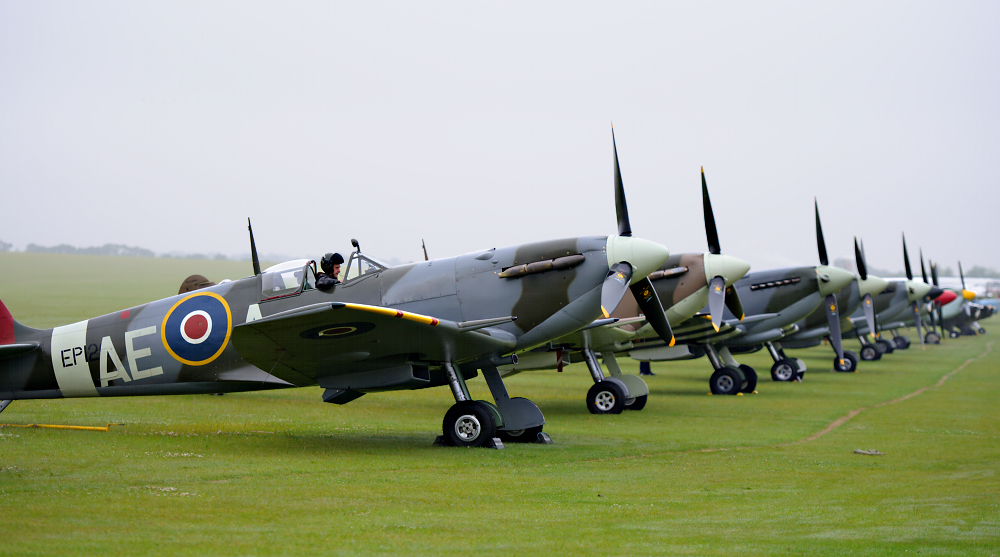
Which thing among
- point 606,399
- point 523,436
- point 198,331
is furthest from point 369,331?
point 606,399

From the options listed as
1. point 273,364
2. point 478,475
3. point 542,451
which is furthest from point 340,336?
point 542,451

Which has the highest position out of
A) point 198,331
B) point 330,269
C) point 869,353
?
point 330,269

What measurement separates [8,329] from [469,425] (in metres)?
6.23

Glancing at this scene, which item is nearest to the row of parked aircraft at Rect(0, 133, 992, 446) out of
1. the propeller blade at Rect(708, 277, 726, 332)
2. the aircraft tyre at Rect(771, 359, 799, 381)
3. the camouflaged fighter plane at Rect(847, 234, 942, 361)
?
the propeller blade at Rect(708, 277, 726, 332)

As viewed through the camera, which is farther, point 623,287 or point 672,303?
point 672,303

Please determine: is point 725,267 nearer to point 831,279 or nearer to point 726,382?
point 726,382

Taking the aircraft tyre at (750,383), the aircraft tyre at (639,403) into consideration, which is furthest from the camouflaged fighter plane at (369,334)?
the aircraft tyre at (750,383)

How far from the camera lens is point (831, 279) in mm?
21703

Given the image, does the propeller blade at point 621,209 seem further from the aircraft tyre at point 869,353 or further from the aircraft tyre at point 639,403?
the aircraft tyre at point 869,353

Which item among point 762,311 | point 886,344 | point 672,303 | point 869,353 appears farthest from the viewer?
point 886,344

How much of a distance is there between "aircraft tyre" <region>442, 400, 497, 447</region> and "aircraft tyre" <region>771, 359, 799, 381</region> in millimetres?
16716

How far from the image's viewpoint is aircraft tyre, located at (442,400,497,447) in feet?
32.3

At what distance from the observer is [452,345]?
9656 millimetres

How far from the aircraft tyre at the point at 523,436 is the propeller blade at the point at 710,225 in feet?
21.7
